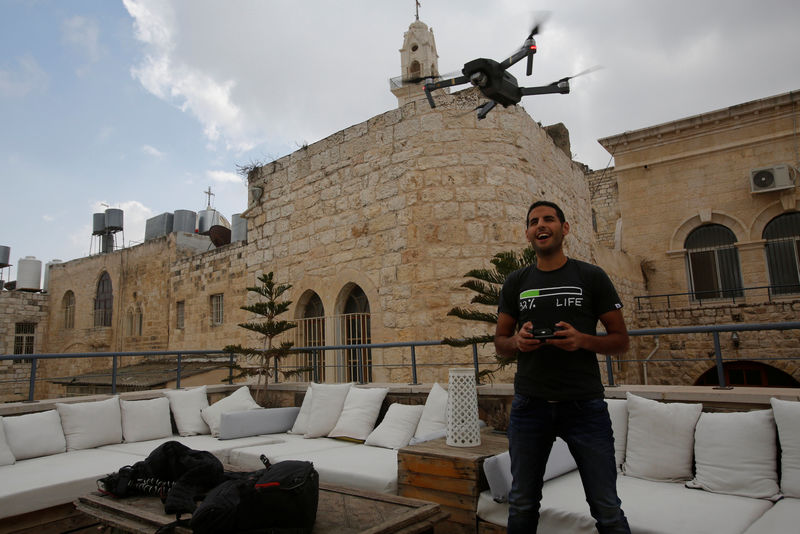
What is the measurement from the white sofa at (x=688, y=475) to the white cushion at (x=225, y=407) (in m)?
3.30

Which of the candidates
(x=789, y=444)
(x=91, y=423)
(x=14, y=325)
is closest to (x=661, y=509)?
(x=789, y=444)

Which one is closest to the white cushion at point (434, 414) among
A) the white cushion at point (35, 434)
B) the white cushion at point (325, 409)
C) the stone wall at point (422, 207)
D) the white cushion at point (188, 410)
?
the white cushion at point (325, 409)

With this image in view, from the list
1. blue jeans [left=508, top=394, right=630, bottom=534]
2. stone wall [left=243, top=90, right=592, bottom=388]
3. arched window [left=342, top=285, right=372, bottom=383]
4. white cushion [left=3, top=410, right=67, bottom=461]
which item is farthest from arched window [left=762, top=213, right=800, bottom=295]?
white cushion [left=3, top=410, right=67, bottom=461]

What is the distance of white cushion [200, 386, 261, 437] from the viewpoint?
5.18 meters

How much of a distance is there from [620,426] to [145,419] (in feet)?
14.1

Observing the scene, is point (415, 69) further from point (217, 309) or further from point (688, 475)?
point (688, 475)

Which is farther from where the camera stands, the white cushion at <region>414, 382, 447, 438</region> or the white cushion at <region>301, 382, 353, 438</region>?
the white cushion at <region>301, 382, 353, 438</region>

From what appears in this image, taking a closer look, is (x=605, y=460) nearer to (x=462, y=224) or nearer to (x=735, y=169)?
(x=462, y=224)

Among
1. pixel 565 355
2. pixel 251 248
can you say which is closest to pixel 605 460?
pixel 565 355

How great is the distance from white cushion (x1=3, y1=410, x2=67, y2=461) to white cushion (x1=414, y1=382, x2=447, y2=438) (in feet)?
10.0

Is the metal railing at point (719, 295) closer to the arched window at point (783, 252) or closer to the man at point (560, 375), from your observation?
the arched window at point (783, 252)

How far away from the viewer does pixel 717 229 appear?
499 inches

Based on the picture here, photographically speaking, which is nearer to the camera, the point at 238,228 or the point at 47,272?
the point at 238,228

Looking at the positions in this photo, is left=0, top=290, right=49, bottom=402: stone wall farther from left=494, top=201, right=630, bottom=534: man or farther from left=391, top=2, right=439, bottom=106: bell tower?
left=494, top=201, right=630, bottom=534: man
